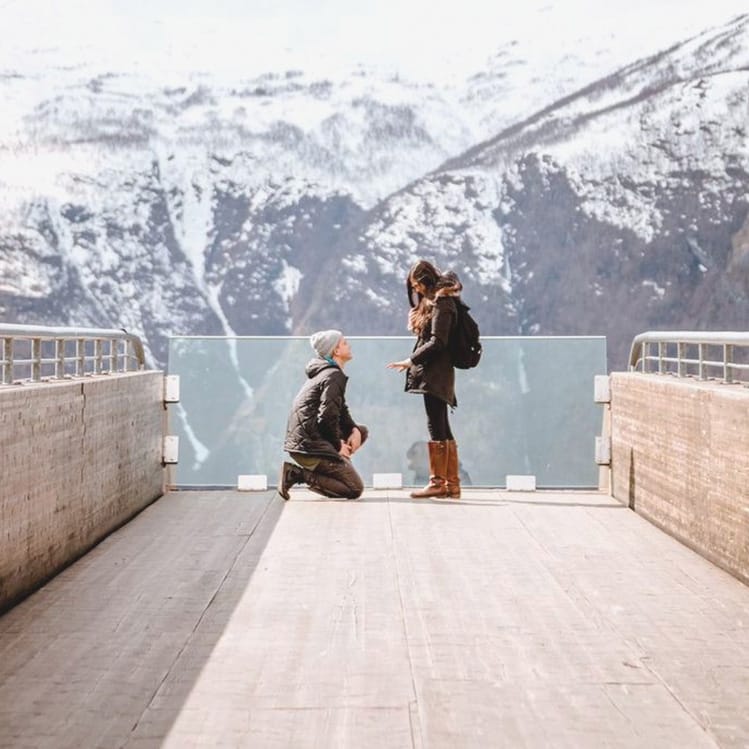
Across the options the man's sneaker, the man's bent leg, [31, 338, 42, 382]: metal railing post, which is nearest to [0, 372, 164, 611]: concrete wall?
[31, 338, 42, 382]: metal railing post

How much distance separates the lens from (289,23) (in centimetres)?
14812

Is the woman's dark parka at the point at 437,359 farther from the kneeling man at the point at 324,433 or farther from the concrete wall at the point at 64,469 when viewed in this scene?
the concrete wall at the point at 64,469

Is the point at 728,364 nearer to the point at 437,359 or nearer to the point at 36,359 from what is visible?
the point at 437,359

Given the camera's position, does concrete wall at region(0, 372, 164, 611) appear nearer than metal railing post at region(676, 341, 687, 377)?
Yes

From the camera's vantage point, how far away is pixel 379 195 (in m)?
124

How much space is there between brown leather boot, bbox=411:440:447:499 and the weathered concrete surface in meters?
1.67

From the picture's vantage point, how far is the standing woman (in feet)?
27.6

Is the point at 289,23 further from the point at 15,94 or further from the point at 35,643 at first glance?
the point at 35,643

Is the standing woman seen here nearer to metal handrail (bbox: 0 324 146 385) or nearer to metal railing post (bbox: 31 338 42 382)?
metal handrail (bbox: 0 324 146 385)

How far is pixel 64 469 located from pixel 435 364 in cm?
333

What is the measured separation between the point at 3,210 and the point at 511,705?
121 metres

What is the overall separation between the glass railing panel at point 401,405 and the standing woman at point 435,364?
53.3 inches

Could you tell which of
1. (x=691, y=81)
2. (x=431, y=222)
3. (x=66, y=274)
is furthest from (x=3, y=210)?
(x=691, y=81)

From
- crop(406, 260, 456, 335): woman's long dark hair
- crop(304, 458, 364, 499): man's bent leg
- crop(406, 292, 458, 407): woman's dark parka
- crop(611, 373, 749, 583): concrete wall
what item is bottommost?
crop(304, 458, 364, 499): man's bent leg
